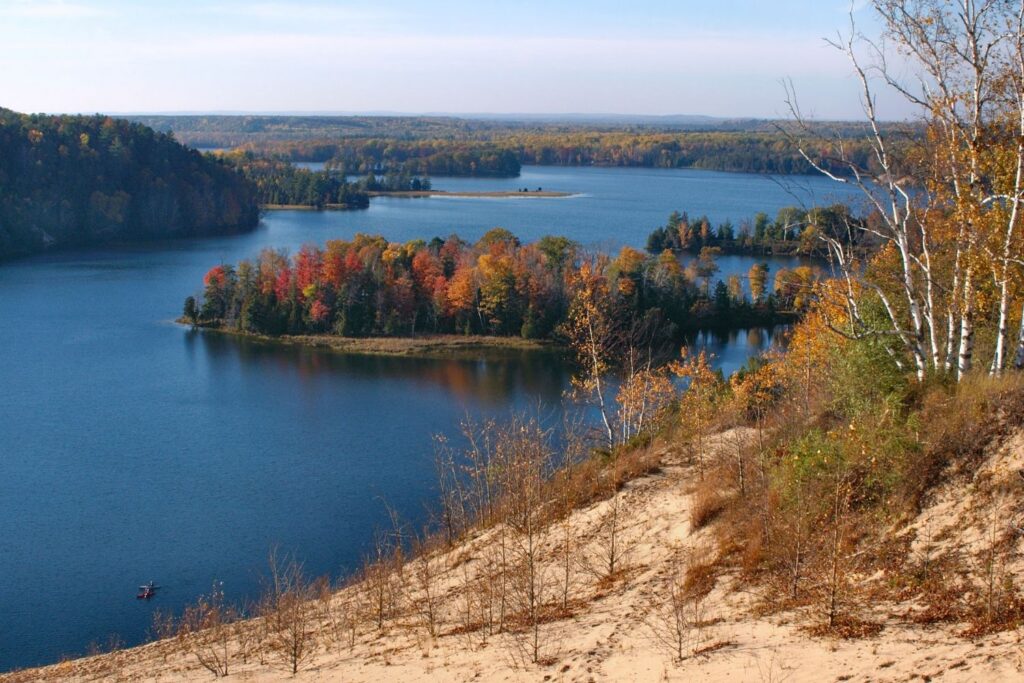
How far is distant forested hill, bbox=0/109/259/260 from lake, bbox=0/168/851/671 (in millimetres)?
15472

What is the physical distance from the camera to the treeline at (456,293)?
33188mm

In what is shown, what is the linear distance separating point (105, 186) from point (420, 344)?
40.9m

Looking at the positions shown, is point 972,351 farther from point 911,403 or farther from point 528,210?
point 528,210

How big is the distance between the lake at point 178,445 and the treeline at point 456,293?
1.68 m

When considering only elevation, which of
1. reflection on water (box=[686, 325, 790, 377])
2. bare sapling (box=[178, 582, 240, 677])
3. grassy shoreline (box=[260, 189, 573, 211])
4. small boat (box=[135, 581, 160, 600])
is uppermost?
grassy shoreline (box=[260, 189, 573, 211])

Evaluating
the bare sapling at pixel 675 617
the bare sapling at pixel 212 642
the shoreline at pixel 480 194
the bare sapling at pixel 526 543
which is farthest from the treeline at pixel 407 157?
the bare sapling at pixel 675 617

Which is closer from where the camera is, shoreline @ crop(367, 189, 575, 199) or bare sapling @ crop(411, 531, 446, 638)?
bare sapling @ crop(411, 531, 446, 638)

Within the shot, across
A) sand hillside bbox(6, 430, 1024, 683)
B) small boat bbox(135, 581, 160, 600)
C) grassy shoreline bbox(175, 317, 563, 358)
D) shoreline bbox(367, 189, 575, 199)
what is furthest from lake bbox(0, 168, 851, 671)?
shoreline bbox(367, 189, 575, 199)

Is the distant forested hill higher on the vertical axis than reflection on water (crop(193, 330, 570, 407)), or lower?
higher

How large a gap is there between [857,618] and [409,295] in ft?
93.7

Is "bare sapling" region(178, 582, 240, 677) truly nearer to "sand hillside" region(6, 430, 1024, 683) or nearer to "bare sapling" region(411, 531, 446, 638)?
"sand hillside" region(6, 430, 1024, 683)

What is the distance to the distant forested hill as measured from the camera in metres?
58.9

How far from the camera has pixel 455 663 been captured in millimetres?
7500

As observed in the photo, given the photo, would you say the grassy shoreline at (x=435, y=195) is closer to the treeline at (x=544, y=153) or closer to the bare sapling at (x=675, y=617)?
the treeline at (x=544, y=153)
